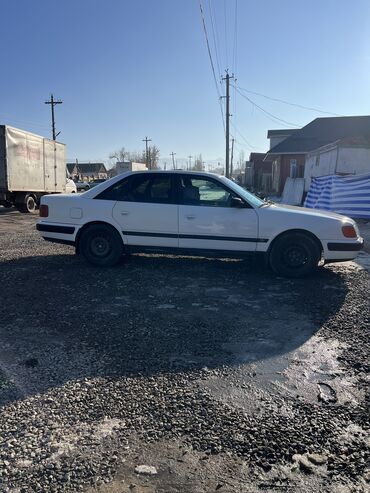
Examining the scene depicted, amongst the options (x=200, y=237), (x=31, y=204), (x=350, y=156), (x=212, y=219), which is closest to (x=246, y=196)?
(x=212, y=219)

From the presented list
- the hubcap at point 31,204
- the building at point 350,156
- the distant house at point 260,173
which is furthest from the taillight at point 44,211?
the distant house at point 260,173

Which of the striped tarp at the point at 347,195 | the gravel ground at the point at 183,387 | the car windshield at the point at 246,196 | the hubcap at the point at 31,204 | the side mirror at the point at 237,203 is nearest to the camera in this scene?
the gravel ground at the point at 183,387

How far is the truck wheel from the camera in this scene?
55.1ft

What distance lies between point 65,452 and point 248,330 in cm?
232

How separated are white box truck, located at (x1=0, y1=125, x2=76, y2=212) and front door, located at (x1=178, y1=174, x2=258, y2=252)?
11.2 metres

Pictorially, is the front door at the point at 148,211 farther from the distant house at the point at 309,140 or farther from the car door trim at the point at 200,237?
the distant house at the point at 309,140

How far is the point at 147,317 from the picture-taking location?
449 centimetres

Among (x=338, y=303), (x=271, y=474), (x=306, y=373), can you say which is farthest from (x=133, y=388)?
(x=338, y=303)

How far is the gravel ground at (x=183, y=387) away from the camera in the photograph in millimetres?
2227

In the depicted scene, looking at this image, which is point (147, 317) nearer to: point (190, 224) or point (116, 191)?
point (190, 224)

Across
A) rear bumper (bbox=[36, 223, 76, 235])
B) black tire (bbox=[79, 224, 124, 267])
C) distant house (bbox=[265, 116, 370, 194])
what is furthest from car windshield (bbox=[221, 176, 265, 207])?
distant house (bbox=[265, 116, 370, 194])

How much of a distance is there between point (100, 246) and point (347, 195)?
10.8 m

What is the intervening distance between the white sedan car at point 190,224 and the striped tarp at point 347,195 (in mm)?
8080

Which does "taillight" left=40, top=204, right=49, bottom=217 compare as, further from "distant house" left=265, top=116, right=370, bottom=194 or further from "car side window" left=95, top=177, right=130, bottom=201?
"distant house" left=265, top=116, right=370, bottom=194
